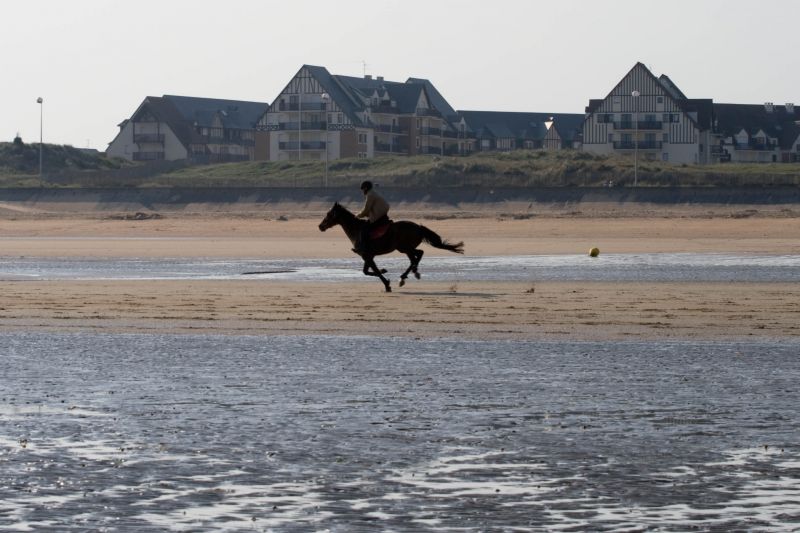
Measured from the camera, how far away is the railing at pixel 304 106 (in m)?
134

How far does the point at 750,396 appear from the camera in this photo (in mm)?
15367

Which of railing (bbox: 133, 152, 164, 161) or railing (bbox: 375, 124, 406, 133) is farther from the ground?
railing (bbox: 375, 124, 406, 133)

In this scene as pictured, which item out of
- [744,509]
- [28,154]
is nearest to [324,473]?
[744,509]

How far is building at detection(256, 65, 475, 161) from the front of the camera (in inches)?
5295

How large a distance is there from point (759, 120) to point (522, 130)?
85.6 ft

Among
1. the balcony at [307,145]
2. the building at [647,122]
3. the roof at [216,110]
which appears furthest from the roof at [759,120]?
the roof at [216,110]

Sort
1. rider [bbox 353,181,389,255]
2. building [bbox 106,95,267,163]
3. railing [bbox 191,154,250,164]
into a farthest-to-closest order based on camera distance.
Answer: building [bbox 106,95,267,163] < railing [bbox 191,154,250,164] < rider [bbox 353,181,389,255]

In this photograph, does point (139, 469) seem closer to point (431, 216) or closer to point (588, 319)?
point (588, 319)

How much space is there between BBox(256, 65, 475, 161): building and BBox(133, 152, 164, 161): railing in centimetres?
1444

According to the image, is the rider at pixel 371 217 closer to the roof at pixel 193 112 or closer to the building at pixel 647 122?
the building at pixel 647 122

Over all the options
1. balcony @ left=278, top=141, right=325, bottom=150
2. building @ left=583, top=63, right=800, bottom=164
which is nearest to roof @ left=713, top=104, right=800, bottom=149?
building @ left=583, top=63, right=800, bottom=164

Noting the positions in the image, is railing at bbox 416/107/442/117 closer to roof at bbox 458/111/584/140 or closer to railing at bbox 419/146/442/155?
railing at bbox 419/146/442/155

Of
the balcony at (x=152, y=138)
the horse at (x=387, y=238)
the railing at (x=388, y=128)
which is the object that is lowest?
the horse at (x=387, y=238)

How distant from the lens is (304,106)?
444 ft
